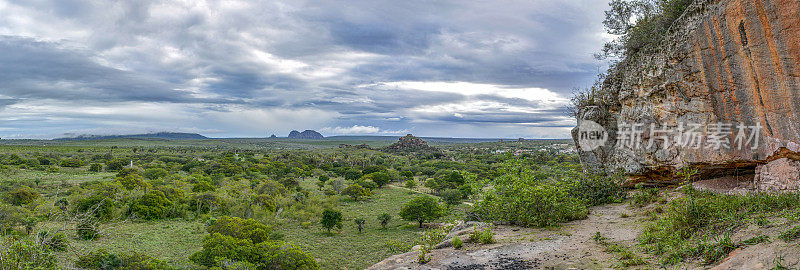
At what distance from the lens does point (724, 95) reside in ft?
37.9

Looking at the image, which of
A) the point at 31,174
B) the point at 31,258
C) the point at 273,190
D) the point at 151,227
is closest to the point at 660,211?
the point at 31,258

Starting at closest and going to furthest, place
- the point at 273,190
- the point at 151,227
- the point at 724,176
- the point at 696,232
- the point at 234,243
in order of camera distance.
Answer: the point at 696,232 → the point at 724,176 → the point at 234,243 → the point at 151,227 → the point at 273,190

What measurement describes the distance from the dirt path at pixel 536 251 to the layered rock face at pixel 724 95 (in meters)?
3.70

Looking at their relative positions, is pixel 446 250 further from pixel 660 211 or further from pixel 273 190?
pixel 273 190

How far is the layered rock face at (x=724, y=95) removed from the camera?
10133 mm

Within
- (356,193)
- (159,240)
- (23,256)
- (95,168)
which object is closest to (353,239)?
(159,240)

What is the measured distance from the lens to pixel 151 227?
23391 mm

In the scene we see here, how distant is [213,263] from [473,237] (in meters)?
10.7

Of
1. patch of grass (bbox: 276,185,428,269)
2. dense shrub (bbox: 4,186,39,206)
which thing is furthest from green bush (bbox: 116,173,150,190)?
→ patch of grass (bbox: 276,185,428,269)

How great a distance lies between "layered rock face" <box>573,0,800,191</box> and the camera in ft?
33.2

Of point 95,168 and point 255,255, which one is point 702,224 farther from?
point 95,168

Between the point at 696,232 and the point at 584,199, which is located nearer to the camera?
the point at 696,232

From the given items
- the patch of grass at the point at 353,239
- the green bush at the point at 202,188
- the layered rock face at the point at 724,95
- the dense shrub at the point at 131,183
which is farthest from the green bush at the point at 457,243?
the dense shrub at the point at 131,183

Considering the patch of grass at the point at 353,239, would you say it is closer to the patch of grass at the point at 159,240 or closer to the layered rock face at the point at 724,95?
the patch of grass at the point at 159,240
